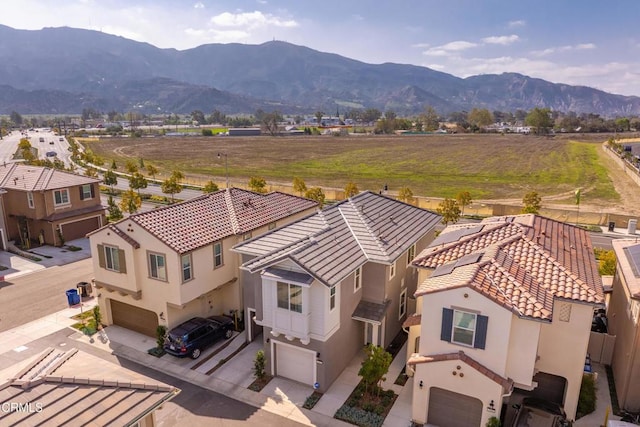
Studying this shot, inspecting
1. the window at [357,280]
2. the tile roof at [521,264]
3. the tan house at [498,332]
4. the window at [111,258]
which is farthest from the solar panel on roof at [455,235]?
the window at [111,258]

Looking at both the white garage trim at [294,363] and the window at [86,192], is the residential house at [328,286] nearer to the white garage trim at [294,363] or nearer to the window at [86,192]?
the white garage trim at [294,363]

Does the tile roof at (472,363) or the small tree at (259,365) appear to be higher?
the tile roof at (472,363)

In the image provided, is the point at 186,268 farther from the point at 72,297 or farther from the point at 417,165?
the point at 417,165

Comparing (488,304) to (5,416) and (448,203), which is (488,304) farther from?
(448,203)

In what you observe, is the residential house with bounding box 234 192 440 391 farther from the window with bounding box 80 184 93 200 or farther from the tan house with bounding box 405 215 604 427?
the window with bounding box 80 184 93 200

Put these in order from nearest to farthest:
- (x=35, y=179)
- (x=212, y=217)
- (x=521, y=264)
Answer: (x=521, y=264) < (x=212, y=217) < (x=35, y=179)

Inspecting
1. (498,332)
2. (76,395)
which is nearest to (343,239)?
(498,332)

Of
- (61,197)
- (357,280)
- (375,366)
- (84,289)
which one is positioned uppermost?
(61,197)
